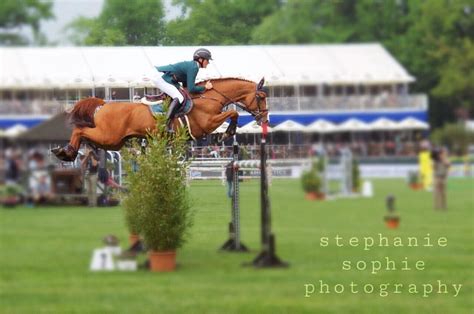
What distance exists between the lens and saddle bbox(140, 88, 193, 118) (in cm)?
176

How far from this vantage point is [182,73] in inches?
71.1

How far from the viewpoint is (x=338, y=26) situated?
7.99ft

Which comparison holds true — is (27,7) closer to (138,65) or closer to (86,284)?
(138,65)

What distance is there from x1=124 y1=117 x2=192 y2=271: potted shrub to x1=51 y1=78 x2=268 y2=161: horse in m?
0.03

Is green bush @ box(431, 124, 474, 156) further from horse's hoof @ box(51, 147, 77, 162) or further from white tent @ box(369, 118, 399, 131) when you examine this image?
horse's hoof @ box(51, 147, 77, 162)

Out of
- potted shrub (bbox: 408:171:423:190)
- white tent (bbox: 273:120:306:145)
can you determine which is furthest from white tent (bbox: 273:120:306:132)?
potted shrub (bbox: 408:171:423:190)

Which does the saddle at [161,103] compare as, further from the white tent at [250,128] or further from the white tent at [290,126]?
the white tent at [290,126]

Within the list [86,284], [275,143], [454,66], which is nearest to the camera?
[275,143]

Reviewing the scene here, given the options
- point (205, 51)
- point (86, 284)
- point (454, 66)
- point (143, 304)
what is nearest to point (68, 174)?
point (205, 51)

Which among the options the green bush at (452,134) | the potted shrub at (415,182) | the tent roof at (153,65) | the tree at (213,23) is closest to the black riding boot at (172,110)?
the tent roof at (153,65)

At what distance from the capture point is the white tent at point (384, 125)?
7.89ft

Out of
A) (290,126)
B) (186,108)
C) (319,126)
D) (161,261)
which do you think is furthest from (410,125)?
(161,261)

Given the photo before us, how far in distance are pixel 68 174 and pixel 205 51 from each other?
1.92 feet

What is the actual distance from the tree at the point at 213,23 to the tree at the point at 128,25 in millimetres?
35
